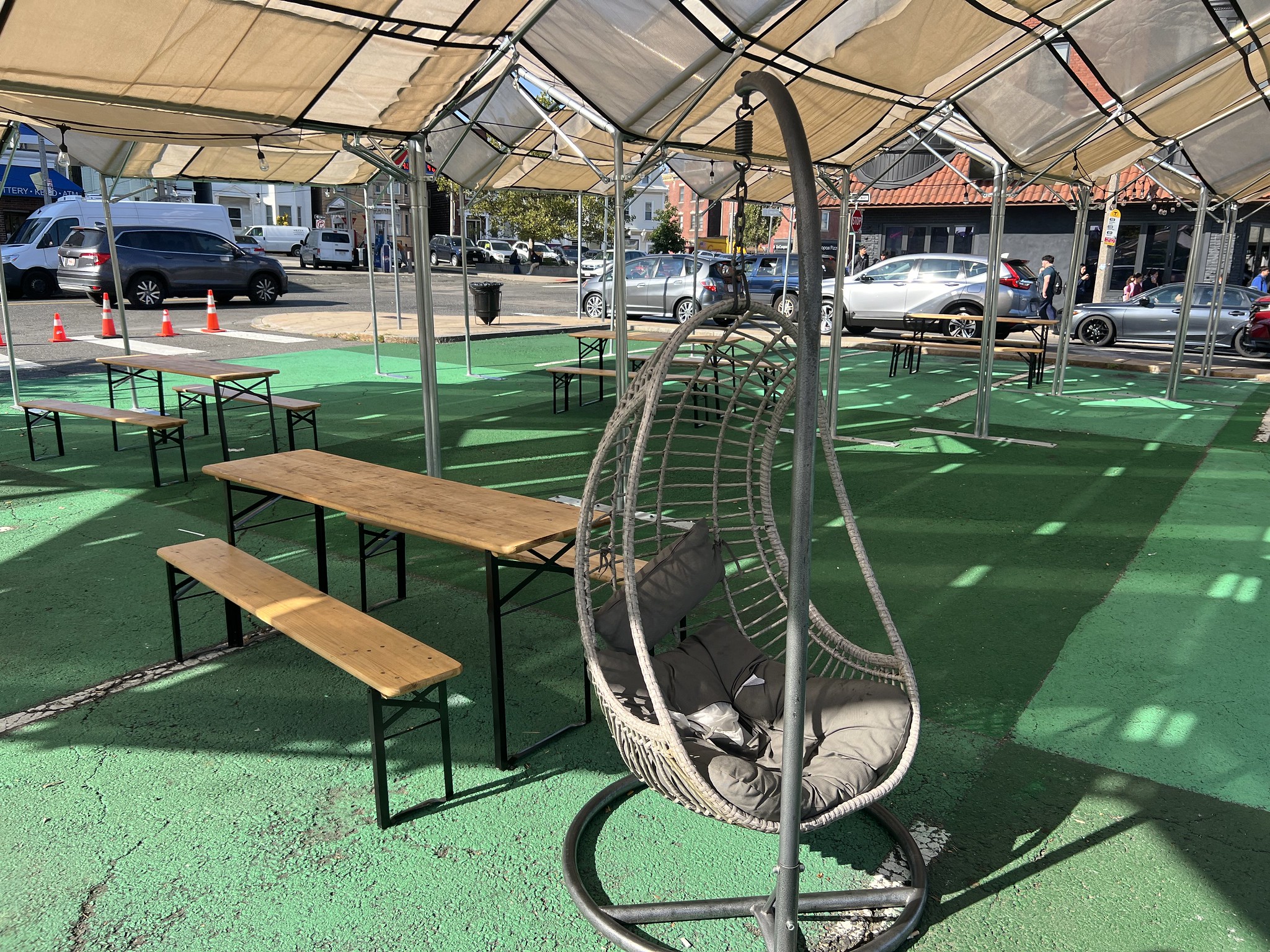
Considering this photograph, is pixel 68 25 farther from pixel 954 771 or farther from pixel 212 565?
pixel 954 771

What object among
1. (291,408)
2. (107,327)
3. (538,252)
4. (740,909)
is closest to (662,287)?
(107,327)

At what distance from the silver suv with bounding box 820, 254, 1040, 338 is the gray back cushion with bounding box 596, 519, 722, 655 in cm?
1342

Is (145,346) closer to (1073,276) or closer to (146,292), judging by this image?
(146,292)

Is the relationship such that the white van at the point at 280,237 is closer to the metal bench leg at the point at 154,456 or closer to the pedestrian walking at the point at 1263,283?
the metal bench leg at the point at 154,456

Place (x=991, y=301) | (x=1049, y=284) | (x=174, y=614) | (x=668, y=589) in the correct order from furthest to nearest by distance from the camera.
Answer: (x=1049, y=284)
(x=991, y=301)
(x=174, y=614)
(x=668, y=589)

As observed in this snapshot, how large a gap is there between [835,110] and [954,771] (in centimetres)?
556

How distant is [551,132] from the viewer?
12.6 m

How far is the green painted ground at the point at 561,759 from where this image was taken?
2.71 metres

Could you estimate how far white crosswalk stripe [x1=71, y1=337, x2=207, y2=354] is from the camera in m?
14.1

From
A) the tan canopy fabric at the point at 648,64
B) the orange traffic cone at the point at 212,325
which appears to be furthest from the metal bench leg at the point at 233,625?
the orange traffic cone at the point at 212,325

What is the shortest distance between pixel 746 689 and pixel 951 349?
48.5ft

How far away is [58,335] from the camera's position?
15.2m

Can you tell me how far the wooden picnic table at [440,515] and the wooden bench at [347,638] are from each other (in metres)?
0.31

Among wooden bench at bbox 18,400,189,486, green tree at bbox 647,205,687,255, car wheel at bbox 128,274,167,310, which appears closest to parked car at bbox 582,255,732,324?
car wheel at bbox 128,274,167,310
